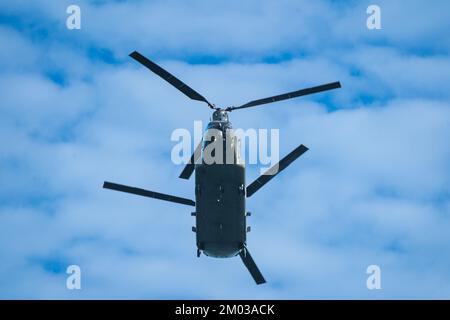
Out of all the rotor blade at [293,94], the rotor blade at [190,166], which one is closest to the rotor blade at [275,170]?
the rotor blade at [293,94]

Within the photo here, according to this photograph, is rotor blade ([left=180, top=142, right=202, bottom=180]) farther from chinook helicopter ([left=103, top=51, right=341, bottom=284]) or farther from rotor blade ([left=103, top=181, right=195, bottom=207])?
rotor blade ([left=103, top=181, right=195, bottom=207])

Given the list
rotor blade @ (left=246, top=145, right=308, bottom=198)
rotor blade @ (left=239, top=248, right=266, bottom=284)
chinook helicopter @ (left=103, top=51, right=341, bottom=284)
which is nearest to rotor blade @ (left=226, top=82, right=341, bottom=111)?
chinook helicopter @ (left=103, top=51, right=341, bottom=284)

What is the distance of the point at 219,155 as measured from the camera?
71.9 meters

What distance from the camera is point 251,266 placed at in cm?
7894

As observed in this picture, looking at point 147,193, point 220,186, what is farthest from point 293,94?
point 147,193

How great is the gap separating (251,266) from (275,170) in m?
8.33

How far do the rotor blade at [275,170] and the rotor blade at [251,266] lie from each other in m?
4.38

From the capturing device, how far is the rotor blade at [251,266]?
76.1m

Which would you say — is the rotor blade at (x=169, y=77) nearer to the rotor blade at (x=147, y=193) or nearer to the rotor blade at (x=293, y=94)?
the rotor blade at (x=293, y=94)

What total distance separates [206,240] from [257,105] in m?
10.1

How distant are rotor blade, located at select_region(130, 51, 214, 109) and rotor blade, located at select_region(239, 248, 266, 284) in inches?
429

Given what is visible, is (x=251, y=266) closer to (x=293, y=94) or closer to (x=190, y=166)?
(x=190, y=166)
